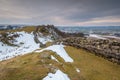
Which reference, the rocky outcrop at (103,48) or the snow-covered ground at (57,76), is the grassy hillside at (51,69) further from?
the rocky outcrop at (103,48)

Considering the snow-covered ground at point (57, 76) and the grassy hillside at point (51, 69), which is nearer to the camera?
the snow-covered ground at point (57, 76)

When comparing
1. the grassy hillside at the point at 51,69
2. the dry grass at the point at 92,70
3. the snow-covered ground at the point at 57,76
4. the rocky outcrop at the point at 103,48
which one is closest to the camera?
the snow-covered ground at the point at 57,76

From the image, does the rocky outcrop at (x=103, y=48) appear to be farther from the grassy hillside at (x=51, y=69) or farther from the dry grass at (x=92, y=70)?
the dry grass at (x=92, y=70)

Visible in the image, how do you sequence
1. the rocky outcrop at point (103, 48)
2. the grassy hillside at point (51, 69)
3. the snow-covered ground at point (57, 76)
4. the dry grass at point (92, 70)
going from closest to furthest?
the snow-covered ground at point (57, 76) < the grassy hillside at point (51, 69) < the dry grass at point (92, 70) < the rocky outcrop at point (103, 48)

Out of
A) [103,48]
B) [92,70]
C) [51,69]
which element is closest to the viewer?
[51,69]

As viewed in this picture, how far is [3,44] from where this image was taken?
110750 millimetres

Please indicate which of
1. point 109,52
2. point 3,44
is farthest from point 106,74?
point 3,44

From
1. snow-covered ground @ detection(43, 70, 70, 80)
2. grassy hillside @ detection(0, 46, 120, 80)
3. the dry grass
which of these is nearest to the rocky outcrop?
grassy hillside @ detection(0, 46, 120, 80)

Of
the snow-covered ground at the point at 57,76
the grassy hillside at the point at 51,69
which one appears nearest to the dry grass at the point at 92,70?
the grassy hillside at the point at 51,69

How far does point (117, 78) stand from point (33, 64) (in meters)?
20.9

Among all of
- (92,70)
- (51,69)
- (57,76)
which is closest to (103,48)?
(92,70)

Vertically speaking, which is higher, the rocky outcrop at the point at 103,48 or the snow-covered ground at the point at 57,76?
the snow-covered ground at the point at 57,76

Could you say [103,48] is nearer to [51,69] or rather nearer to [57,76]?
[51,69]

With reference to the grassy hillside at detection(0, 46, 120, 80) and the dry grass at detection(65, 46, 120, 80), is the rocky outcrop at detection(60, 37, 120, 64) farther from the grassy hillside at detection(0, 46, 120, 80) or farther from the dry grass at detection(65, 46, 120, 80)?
the dry grass at detection(65, 46, 120, 80)
